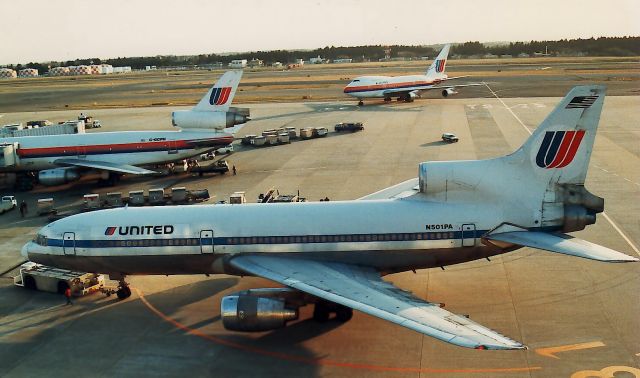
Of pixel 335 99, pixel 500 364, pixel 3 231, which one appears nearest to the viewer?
pixel 500 364

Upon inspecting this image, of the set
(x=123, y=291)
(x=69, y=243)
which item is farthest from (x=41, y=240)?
(x=123, y=291)

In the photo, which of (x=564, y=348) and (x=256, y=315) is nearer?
(x=564, y=348)

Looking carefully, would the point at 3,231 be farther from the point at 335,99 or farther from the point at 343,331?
the point at 335,99

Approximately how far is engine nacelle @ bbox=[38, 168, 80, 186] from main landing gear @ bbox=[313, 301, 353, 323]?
34.9 meters

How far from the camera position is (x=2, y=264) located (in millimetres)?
34250

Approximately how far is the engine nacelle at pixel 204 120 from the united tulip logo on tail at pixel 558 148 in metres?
36.3

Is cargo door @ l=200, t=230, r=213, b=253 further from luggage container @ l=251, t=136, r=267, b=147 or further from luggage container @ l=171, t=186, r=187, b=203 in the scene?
luggage container @ l=251, t=136, r=267, b=147

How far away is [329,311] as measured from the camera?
2527 cm

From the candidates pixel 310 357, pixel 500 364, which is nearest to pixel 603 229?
pixel 500 364

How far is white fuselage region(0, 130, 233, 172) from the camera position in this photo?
5347cm

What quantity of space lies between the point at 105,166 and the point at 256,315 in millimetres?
34498

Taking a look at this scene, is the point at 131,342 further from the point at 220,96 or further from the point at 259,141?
the point at 259,141

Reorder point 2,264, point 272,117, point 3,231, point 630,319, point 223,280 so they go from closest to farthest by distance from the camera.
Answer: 1. point 630,319
2. point 223,280
3. point 2,264
4. point 3,231
5. point 272,117

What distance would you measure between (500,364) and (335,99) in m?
97.9
